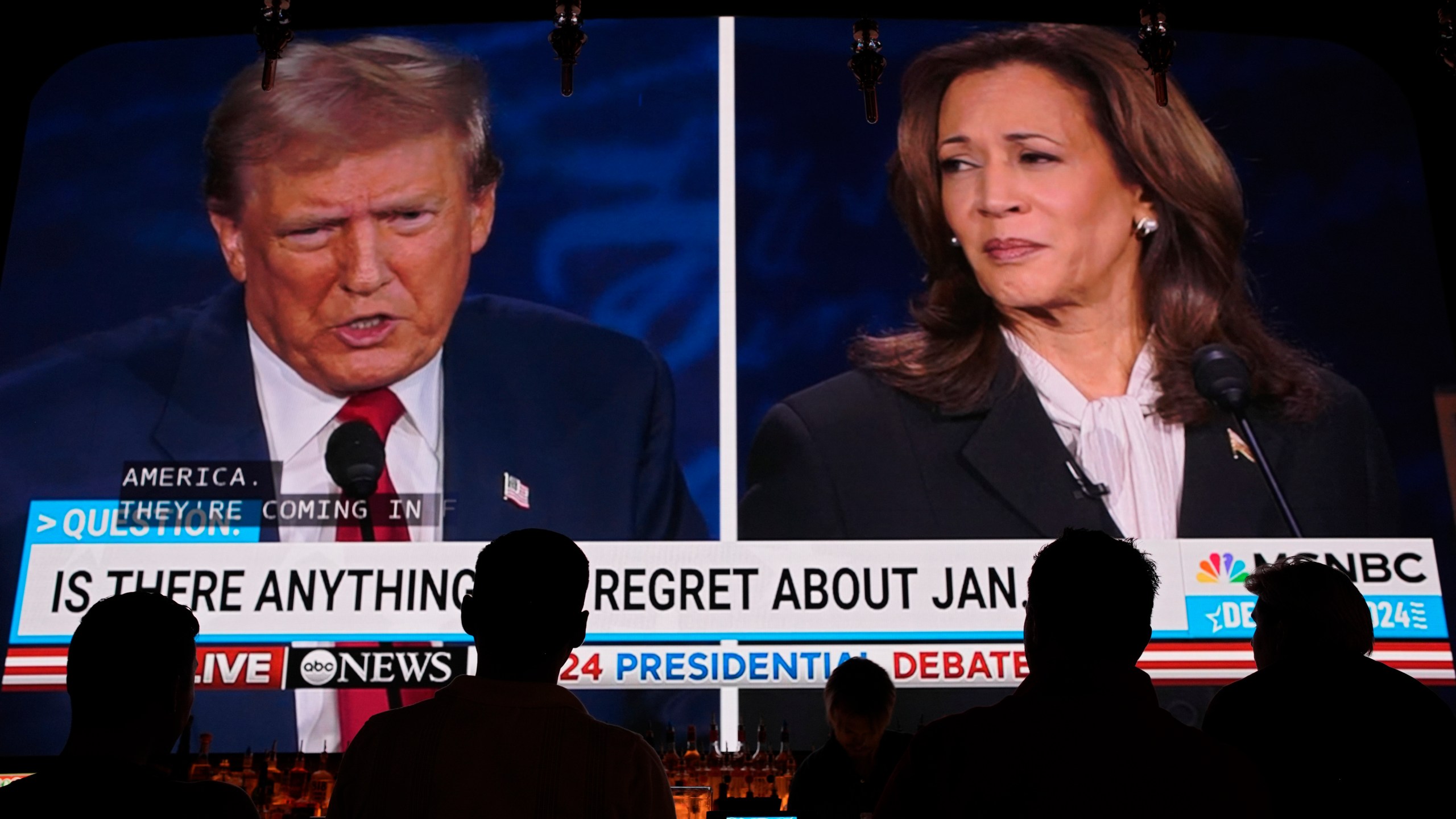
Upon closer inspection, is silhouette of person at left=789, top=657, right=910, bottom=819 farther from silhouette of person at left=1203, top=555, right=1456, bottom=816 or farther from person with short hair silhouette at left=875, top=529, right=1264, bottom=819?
person with short hair silhouette at left=875, top=529, right=1264, bottom=819

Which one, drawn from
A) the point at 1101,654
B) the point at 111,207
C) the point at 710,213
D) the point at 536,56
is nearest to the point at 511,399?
the point at 710,213

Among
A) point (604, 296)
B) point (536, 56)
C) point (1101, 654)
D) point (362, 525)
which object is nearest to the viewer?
point (1101, 654)

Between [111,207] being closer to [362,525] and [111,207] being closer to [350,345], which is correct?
[350,345]

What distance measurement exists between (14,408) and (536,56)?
2311 mm

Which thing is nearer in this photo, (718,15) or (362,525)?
(362,525)

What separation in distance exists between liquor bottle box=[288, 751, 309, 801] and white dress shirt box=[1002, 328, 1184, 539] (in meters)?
2.78

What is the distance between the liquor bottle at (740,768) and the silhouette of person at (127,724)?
2.58 meters

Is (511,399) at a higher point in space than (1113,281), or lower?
lower

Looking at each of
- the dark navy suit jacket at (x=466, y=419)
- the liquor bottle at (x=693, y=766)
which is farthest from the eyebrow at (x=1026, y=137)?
the liquor bottle at (x=693, y=766)

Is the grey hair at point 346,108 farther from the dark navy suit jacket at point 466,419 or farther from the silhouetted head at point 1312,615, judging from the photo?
the silhouetted head at point 1312,615

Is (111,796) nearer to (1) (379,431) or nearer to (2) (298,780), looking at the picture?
(2) (298,780)

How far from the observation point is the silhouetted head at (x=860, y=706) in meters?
3.29

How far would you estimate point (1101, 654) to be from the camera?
1.46m

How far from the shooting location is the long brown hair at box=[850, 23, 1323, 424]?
4406 mm
